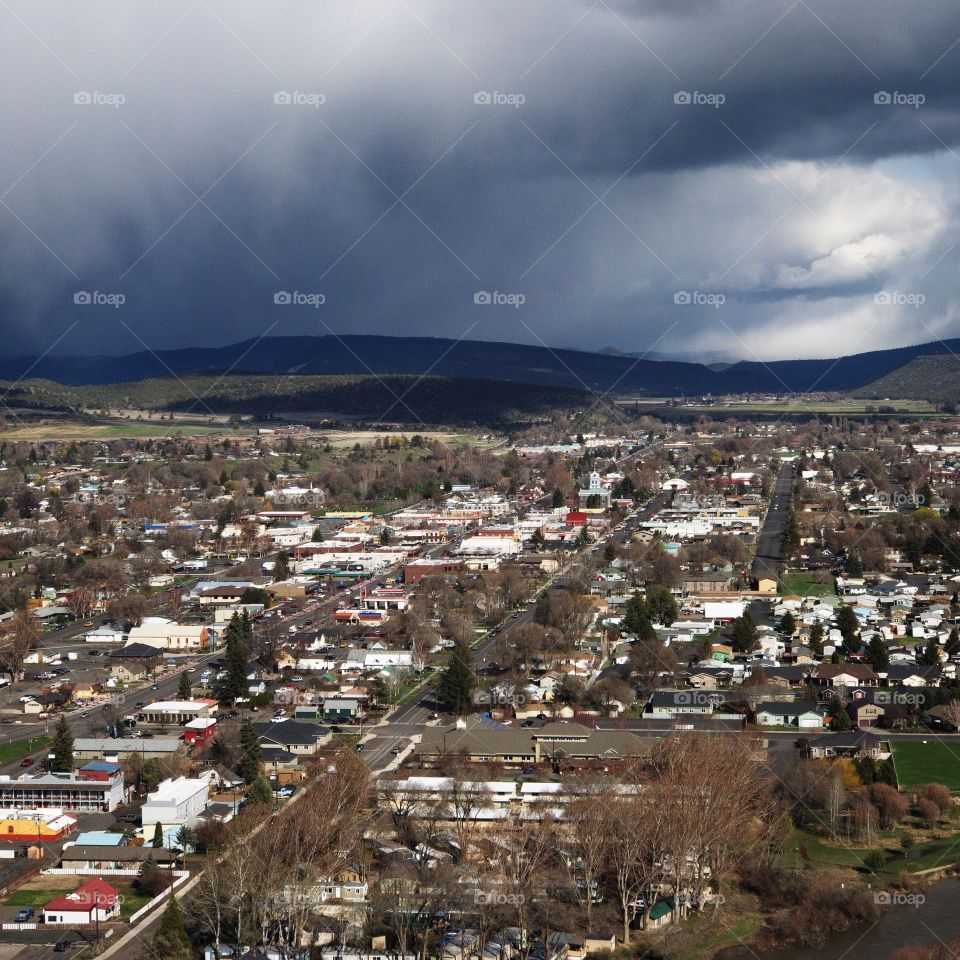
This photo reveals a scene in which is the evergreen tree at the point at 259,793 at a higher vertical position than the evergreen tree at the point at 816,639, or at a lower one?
lower

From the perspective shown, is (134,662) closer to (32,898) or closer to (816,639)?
(32,898)

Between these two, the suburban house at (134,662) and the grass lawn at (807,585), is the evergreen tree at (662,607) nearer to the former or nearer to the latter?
the grass lawn at (807,585)

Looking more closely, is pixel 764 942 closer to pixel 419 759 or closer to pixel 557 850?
pixel 557 850

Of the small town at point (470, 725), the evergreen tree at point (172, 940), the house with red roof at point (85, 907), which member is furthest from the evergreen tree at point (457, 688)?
the evergreen tree at point (172, 940)

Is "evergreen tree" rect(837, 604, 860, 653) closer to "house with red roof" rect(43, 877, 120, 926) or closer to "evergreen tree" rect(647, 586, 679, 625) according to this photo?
"evergreen tree" rect(647, 586, 679, 625)

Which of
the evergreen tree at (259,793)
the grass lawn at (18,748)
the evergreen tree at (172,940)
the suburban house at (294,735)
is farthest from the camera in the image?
the grass lawn at (18,748)

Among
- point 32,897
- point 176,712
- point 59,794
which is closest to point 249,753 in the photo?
point 59,794
